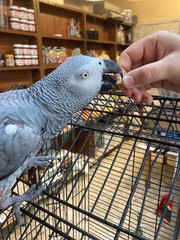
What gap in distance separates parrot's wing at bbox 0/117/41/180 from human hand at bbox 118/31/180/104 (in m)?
0.32

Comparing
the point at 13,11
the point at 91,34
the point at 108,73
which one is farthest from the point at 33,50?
the point at 108,73

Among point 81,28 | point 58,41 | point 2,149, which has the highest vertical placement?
point 81,28

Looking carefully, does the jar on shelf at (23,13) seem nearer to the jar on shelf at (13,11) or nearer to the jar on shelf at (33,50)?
the jar on shelf at (13,11)

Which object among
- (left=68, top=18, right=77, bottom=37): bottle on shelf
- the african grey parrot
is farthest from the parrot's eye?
(left=68, top=18, right=77, bottom=37): bottle on shelf

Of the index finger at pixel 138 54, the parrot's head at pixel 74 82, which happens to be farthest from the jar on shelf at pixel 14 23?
the parrot's head at pixel 74 82

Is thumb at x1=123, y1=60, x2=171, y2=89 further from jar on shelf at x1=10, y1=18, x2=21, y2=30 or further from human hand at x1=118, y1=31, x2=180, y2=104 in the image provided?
jar on shelf at x1=10, y1=18, x2=21, y2=30

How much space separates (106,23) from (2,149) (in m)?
2.83

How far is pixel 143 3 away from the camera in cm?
314

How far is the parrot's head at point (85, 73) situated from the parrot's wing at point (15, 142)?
0.53 feet

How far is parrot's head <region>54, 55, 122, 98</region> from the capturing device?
0.54 metres

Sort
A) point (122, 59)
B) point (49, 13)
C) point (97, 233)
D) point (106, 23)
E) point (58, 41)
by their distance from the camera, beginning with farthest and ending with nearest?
point (106, 23) → point (58, 41) → point (49, 13) → point (97, 233) → point (122, 59)

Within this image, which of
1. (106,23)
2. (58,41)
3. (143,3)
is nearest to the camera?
(58,41)

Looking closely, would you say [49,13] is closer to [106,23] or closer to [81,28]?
[81,28]

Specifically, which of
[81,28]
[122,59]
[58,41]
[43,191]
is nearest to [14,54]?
[58,41]
